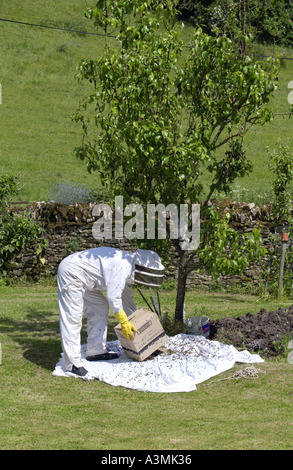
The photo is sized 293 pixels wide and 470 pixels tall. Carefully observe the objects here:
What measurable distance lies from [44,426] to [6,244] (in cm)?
902

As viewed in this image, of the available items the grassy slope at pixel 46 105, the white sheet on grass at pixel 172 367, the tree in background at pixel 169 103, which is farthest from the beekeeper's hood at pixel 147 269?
the grassy slope at pixel 46 105

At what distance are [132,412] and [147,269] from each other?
1.85 m

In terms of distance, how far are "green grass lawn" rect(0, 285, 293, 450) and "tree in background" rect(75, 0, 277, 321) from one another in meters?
1.89

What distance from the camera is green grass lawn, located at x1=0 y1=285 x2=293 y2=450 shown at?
5.38 m

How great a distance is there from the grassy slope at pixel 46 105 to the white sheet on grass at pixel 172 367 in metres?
9.51

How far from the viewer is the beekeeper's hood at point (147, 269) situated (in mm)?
7461

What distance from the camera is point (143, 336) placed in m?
7.63

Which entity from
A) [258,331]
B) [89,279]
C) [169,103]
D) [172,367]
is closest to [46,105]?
[169,103]

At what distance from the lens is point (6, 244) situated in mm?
14406

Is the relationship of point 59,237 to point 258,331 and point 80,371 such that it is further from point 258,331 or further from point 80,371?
point 80,371

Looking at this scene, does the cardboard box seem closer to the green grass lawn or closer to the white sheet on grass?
the white sheet on grass

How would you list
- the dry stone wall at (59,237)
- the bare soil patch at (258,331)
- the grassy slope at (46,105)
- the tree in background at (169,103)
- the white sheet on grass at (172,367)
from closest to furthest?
1. the white sheet on grass at (172,367)
2. the tree in background at (169,103)
3. the bare soil patch at (258,331)
4. the dry stone wall at (59,237)
5. the grassy slope at (46,105)

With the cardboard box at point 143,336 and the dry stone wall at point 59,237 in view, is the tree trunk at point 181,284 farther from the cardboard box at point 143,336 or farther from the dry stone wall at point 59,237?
the dry stone wall at point 59,237
